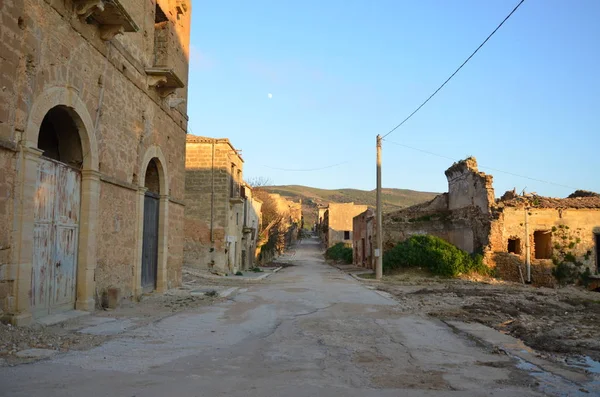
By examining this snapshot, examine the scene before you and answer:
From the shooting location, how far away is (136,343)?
708cm

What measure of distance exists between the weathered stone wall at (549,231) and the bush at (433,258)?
0.97m

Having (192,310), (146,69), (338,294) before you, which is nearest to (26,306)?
(192,310)

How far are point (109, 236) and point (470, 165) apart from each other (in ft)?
75.5

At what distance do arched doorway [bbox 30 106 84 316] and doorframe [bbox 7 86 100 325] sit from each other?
0.41ft

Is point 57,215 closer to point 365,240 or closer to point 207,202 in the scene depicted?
point 207,202

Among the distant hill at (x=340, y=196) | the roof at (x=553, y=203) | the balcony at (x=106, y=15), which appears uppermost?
the distant hill at (x=340, y=196)

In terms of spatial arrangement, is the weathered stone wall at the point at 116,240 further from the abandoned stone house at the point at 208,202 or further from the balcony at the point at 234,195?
the balcony at the point at 234,195

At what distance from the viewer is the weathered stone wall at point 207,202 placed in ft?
89.1

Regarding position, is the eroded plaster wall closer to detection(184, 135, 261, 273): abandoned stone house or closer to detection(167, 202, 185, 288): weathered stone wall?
detection(184, 135, 261, 273): abandoned stone house

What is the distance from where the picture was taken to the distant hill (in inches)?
4926

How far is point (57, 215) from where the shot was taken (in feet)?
29.1

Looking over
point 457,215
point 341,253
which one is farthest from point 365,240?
point 341,253

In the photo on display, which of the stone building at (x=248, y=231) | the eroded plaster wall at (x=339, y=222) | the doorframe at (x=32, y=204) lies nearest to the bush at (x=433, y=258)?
the stone building at (x=248, y=231)

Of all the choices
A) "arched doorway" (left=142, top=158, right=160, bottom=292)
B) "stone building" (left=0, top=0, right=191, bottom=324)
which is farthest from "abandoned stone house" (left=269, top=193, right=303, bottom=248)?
"stone building" (left=0, top=0, right=191, bottom=324)
